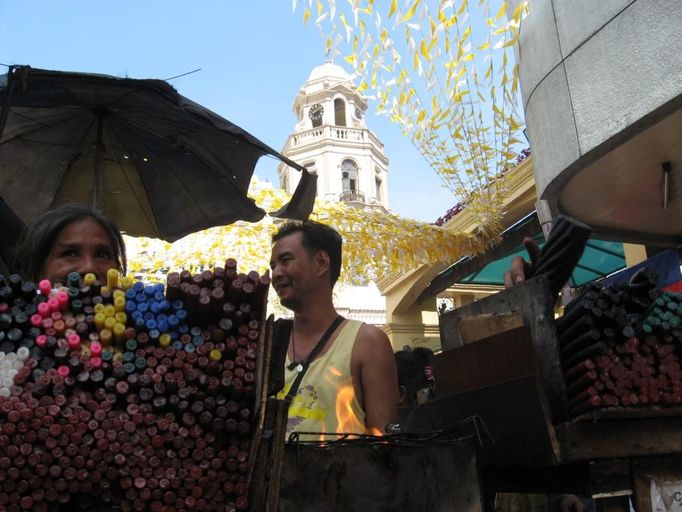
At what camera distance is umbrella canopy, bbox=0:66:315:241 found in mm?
3340

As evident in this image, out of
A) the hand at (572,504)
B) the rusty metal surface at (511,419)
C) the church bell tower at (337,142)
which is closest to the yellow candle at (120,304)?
the rusty metal surface at (511,419)

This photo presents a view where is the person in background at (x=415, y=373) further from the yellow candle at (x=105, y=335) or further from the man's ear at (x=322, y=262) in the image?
the yellow candle at (x=105, y=335)

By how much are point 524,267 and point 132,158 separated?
2.61m

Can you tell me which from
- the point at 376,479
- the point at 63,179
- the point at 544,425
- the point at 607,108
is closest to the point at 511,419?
the point at 544,425

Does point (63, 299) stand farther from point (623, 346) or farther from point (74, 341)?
point (623, 346)

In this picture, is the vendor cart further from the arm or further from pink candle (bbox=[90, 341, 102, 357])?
pink candle (bbox=[90, 341, 102, 357])

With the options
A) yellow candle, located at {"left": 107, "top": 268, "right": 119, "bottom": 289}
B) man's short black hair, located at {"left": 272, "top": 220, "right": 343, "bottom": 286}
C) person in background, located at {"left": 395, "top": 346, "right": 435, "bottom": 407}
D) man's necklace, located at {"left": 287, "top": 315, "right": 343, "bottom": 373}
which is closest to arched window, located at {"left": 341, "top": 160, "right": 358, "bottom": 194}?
person in background, located at {"left": 395, "top": 346, "right": 435, "bottom": 407}

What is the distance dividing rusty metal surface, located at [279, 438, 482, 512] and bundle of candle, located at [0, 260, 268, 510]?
0.29 m

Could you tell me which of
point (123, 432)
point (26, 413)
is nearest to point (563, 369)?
point (123, 432)

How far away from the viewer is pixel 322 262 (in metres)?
3.05

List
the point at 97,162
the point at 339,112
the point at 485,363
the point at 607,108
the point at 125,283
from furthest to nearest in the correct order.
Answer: the point at 339,112 < the point at 607,108 < the point at 97,162 < the point at 485,363 < the point at 125,283

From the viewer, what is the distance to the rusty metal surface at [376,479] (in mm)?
1854

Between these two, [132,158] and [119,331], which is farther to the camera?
[132,158]

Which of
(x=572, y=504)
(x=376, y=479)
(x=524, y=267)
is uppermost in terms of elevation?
(x=524, y=267)
